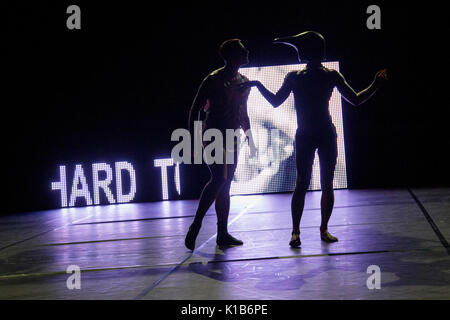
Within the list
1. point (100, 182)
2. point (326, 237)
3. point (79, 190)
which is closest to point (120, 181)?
point (100, 182)

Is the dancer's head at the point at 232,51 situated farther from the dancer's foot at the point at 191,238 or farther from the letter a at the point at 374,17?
the letter a at the point at 374,17

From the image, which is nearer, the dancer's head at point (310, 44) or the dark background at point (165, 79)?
the dancer's head at point (310, 44)

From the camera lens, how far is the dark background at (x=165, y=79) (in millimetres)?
9219

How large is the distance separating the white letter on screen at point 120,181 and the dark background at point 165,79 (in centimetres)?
14

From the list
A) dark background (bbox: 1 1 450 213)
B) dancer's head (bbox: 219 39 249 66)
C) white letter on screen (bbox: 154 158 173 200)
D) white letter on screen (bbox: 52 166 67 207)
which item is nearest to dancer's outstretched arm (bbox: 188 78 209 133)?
dancer's head (bbox: 219 39 249 66)

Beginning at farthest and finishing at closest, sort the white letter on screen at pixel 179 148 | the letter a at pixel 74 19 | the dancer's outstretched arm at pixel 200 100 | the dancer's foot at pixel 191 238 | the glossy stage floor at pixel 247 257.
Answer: the white letter on screen at pixel 179 148 → the letter a at pixel 74 19 → the dancer's outstretched arm at pixel 200 100 → the dancer's foot at pixel 191 238 → the glossy stage floor at pixel 247 257

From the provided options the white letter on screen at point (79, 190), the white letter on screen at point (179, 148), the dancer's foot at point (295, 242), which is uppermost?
the white letter on screen at point (179, 148)

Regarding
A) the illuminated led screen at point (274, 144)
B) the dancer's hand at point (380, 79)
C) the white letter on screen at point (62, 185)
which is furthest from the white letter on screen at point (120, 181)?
the dancer's hand at point (380, 79)

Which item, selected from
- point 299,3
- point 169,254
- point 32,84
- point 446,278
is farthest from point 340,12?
point 446,278

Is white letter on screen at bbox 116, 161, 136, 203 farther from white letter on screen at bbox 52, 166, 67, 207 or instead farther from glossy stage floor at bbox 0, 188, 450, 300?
glossy stage floor at bbox 0, 188, 450, 300

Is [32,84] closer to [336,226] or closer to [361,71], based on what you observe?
[361,71]

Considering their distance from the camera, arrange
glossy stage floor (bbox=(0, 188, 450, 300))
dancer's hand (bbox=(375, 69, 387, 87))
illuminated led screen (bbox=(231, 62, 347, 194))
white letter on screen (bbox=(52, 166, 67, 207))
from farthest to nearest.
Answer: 1. white letter on screen (bbox=(52, 166, 67, 207))
2. illuminated led screen (bbox=(231, 62, 347, 194))
3. dancer's hand (bbox=(375, 69, 387, 87))
4. glossy stage floor (bbox=(0, 188, 450, 300))

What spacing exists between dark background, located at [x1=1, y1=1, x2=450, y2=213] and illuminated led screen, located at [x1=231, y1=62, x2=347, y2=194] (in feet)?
0.58

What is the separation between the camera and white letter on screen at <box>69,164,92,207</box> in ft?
33.0
